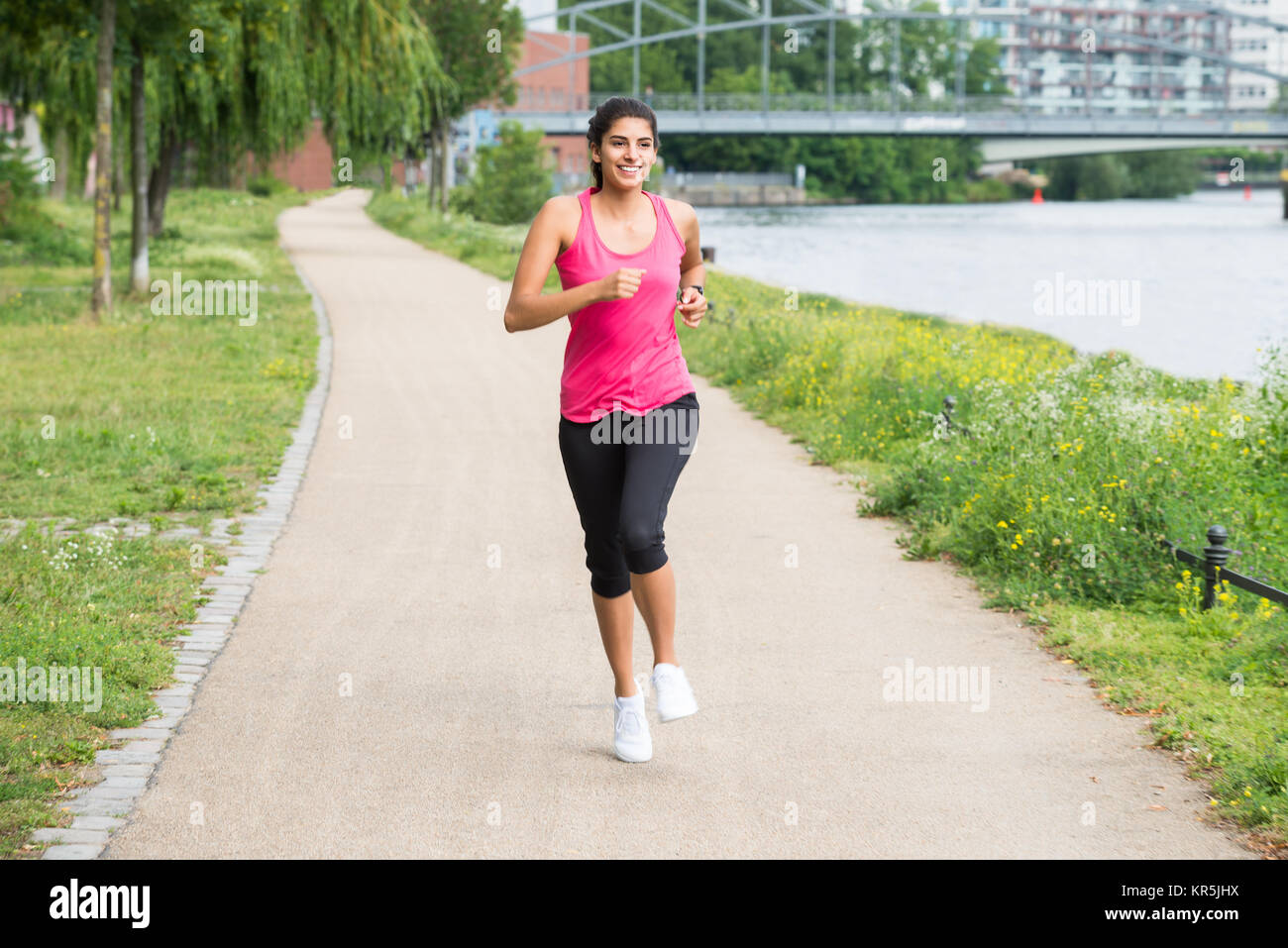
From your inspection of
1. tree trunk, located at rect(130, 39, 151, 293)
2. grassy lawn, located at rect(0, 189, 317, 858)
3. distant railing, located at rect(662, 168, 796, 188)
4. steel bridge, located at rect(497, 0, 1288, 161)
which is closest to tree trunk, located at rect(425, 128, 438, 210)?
steel bridge, located at rect(497, 0, 1288, 161)

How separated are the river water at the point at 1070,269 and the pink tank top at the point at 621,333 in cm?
857

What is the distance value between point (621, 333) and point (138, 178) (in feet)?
57.5

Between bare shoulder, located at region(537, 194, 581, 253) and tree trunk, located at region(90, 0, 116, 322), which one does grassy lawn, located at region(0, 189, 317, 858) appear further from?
bare shoulder, located at region(537, 194, 581, 253)

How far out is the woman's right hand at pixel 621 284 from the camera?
4.36 metres

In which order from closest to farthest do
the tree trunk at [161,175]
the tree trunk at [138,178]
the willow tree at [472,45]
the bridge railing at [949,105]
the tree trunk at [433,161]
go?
the tree trunk at [138,178] < the tree trunk at [161,175] < the willow tree at [472,45] < the tree trunk at [433,161] < the bridge railing at [949,105]

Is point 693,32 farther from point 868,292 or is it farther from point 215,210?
point 868,292

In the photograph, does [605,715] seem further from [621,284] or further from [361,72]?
[361,72]

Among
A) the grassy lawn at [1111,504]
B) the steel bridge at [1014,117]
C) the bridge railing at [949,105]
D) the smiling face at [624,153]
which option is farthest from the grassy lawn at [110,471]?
the bridge railing at [949,105]

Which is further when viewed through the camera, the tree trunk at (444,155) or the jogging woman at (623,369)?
the tree trunk at (444,155)

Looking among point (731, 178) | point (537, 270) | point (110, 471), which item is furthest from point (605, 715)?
point (731, 178)

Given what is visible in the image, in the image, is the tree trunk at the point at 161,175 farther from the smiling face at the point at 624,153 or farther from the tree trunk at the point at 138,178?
the smiling face at the point at 624,153

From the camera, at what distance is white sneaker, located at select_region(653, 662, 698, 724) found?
4.86 metres

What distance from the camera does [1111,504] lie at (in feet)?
23.7

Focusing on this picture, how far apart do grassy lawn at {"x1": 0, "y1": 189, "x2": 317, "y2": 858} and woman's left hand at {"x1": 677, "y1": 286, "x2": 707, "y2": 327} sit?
226 cm
